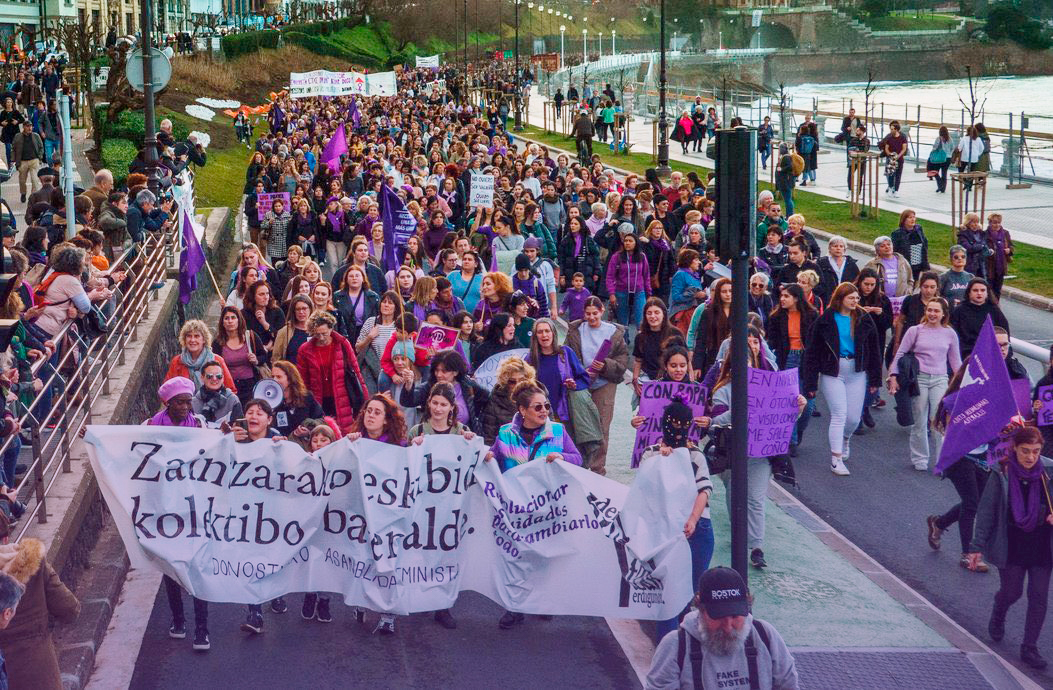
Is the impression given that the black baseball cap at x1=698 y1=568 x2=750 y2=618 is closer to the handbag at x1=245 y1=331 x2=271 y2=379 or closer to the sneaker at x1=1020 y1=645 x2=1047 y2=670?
the sneaker at x1=1020 y1=645 x2=1047 y2=670

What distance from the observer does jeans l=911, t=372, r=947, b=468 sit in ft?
39.0

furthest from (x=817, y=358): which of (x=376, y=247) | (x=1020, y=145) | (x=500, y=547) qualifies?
(x=1020, y=145)

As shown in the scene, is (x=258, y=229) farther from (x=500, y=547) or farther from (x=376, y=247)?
(x=500, y=547)

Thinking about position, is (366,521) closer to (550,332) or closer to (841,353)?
(550,332)

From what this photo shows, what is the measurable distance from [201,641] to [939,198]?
91.7 feet

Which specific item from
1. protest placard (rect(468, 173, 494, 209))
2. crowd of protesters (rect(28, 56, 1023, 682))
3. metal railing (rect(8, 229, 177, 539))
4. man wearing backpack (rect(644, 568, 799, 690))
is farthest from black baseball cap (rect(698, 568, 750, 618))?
protest placard (rect(468, 173, 494, 209))

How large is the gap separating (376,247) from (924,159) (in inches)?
1175

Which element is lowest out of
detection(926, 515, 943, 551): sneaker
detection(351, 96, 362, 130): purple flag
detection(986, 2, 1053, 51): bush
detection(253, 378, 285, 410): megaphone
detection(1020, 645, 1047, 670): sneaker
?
detection(1020, 645, 1047, 670): sneaker

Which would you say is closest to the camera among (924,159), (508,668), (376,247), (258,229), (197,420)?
Answer: (508,668)

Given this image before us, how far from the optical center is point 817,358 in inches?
471

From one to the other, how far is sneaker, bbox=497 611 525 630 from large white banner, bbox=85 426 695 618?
33 cm

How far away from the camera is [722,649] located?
5.52 metres

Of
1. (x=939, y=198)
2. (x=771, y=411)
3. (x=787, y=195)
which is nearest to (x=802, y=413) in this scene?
(x=771, y=411)

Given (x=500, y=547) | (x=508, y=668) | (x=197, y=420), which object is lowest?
(x=508, y=668)
